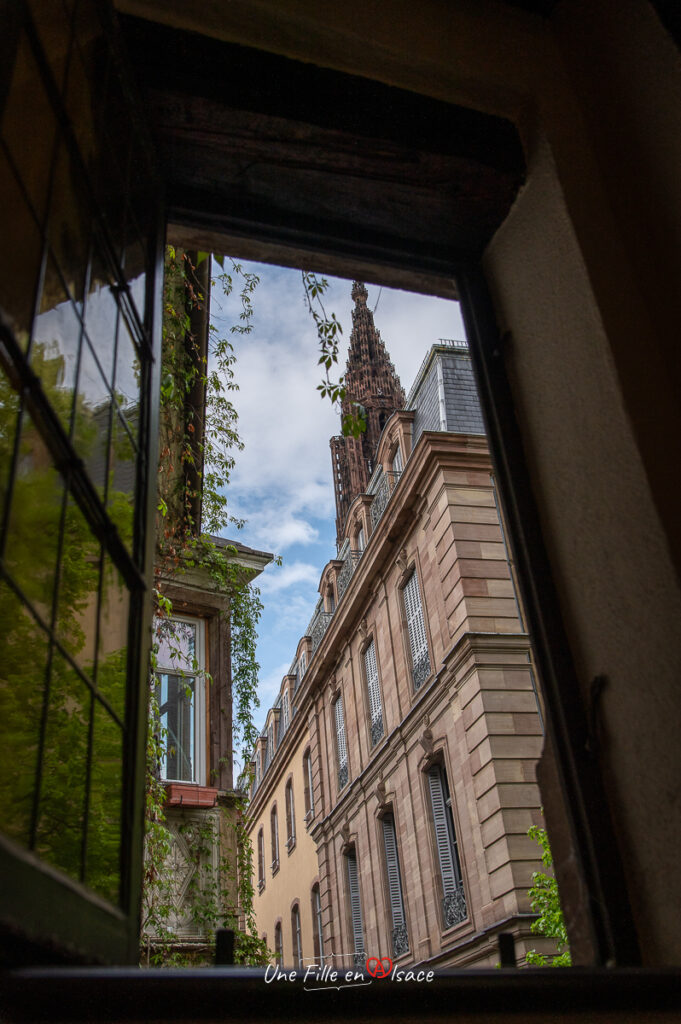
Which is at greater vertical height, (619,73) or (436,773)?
(436,773)

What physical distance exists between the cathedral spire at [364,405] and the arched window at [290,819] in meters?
18.4

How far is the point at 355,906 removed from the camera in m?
19.7

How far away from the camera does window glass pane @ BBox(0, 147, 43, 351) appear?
3.94 ft

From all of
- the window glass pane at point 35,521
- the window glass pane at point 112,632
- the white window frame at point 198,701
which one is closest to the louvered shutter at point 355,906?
the white window frame at point 198,701

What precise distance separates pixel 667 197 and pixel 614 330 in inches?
16.0

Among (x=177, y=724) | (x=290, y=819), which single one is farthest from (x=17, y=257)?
(x=290, y=819)

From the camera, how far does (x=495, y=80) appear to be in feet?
7.57

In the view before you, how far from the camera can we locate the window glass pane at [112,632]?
153 centimetres

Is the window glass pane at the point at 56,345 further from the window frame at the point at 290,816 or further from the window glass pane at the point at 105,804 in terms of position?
the window frame at the point at 290,816

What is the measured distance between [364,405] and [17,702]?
41132 millimetres

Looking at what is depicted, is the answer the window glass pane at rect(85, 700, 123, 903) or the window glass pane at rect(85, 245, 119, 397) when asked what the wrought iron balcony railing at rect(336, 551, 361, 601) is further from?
the window glass pane at rect(85, 245, 119, 397)

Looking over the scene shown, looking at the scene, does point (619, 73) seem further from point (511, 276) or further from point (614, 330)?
point (614, 330)

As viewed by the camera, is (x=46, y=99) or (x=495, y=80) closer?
(x=46, y=99)

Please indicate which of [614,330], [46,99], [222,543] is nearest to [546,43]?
[614,330]
